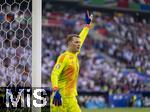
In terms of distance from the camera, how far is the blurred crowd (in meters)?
13.5

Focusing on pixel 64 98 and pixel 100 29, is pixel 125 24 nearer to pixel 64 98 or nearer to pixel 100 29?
pixel 100 29

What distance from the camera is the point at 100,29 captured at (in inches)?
587

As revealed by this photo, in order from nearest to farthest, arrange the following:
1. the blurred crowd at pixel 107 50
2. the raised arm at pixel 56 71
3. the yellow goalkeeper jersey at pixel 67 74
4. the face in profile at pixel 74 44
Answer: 1. the raised arm at pixel 56 71
2. the face in profile at pixel 74 44
3. the yellow goalkeeper jersey at pixel 67 74
4. the blurred crowd at pixel 107 50

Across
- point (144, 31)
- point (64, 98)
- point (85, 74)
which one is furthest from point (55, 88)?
point (144, 31)

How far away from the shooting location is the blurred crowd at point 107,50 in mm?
13453

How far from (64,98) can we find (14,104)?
1172mm

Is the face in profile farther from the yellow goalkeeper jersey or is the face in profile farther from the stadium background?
the stadium background

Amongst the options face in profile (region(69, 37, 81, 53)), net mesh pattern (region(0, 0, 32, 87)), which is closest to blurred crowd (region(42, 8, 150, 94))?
net mesh pattern (region(0, 0, 32, 87))
